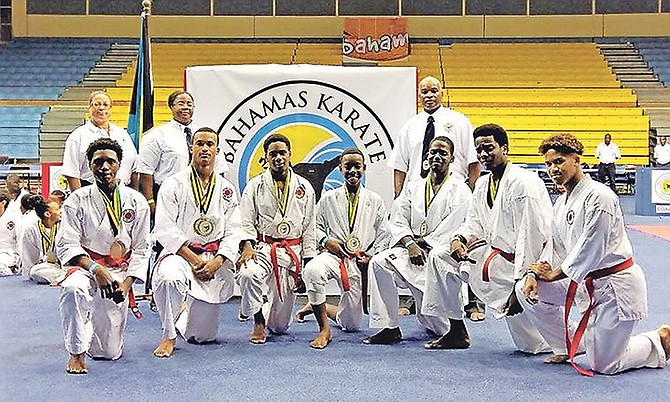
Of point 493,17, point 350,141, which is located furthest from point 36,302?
point 493,17

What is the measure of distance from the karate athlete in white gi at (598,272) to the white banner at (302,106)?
2.08 metres

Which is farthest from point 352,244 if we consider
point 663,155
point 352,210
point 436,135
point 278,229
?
point 663,155

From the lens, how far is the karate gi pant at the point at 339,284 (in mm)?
4902

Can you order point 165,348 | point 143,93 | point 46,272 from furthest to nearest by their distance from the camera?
point 46,272, point 143,93, point 165,348

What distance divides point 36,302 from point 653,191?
10547mm

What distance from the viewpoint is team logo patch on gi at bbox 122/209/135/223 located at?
4434 mm

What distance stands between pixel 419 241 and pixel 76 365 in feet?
7.15

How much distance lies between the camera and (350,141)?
19.9 feet

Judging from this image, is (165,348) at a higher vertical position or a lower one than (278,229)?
lower

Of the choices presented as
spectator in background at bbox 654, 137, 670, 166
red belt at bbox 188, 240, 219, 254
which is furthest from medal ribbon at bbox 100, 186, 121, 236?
spectator in background at bbox 654, 137, 670, 166

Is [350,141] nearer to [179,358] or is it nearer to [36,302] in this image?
[179,358]

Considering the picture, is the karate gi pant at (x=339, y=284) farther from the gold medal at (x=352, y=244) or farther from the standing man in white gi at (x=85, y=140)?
the standing man in white gi at (x=85, y=140)

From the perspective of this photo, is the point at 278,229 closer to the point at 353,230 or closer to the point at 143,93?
the point at 353,230

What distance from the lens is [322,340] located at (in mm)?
4766
